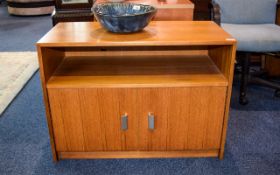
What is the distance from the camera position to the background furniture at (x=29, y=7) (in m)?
5.14

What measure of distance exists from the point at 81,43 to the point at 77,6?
126 cm

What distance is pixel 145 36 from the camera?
53.8 inches

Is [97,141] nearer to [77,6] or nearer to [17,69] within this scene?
→ [77,6]

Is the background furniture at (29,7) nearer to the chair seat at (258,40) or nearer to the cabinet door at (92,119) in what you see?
the chair seat at (258,40)

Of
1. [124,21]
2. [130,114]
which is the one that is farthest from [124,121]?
[124,21]

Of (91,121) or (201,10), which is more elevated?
(201,10)

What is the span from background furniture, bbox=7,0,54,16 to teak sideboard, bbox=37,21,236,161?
4.03m

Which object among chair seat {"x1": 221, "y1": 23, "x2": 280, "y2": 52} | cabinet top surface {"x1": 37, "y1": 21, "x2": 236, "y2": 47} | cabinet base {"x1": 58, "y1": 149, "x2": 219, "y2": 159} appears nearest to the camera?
cabinet top surface {"x1": 37, "y1": 21, "x2": 236, "y2": 47}

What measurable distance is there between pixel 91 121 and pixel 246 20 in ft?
4.99

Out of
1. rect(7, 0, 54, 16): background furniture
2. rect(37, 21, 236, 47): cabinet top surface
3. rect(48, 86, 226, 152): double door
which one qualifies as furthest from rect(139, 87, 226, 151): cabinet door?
rect(7, 0, 54, 16): background furniture

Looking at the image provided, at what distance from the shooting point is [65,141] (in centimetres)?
149

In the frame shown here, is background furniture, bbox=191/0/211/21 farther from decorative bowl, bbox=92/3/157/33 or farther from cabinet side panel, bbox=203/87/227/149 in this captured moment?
cabinet side panel, bbox=203/87/227/149

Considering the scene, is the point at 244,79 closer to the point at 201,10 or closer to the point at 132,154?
the point at 201,10

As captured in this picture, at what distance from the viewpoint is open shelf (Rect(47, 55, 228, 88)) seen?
1.37 metres
